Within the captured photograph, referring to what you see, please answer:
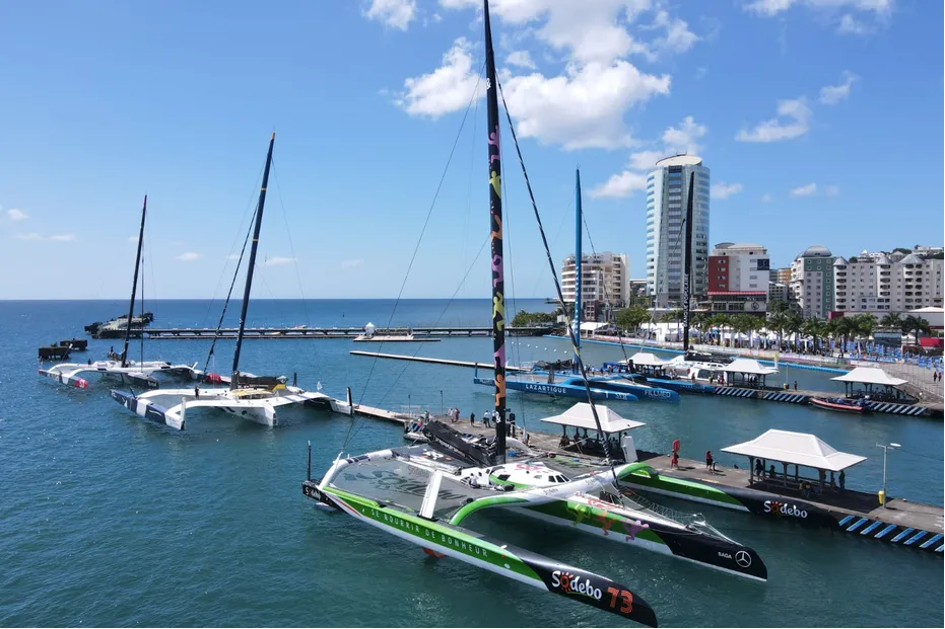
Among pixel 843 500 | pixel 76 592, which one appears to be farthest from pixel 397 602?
pixel 843 500

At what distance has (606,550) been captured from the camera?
72.4 ft

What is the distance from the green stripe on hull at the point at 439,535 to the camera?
19.2 m

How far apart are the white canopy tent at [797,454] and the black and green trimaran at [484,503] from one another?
8.27m

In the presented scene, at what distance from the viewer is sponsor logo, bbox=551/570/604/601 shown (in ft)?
57.9

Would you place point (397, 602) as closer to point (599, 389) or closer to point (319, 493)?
point (319, 493)

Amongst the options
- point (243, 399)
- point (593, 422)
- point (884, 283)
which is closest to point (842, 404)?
point (593, 422)

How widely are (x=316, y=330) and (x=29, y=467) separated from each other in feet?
350

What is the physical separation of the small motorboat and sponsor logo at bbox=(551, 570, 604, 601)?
39.7m

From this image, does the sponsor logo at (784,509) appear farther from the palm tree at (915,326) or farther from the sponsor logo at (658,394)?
the palm tree at (915,326)

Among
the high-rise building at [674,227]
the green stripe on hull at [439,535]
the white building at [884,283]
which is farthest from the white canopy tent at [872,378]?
the high-rise building at [674,227]

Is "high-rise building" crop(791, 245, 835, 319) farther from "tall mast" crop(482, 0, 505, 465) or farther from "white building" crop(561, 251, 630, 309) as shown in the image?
"tall mast" crop(482, 0, 505, 465)

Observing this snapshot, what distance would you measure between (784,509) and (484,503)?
Answer: 12.8m

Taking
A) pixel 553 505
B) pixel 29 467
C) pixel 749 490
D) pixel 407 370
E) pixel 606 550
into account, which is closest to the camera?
pixel 606 550

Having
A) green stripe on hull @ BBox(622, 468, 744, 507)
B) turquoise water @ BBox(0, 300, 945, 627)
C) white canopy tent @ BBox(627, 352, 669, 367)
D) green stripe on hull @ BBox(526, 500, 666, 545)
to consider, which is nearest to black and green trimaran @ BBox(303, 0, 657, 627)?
turquoise water @ BBox(0, 300, 945, 627)
